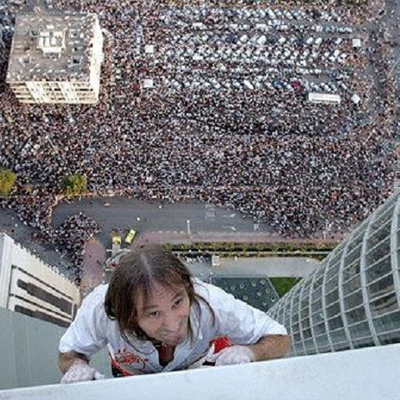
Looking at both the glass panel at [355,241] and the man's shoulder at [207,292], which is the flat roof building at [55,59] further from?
the man's shoulder at [207,292]

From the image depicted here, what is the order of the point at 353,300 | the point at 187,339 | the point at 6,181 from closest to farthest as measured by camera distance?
the point at 187,339, the point at 353,300, the point at 6,181

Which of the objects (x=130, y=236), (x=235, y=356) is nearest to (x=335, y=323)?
(x=235, y=356)

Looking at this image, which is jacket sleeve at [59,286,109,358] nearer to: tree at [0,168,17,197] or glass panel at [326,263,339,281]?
glass panel at [326,263,339,281]

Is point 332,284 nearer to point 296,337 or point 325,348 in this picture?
point 325,348

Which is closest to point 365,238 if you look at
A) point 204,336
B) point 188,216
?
point 204,336

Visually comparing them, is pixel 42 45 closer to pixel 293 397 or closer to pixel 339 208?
pixel 339 208
